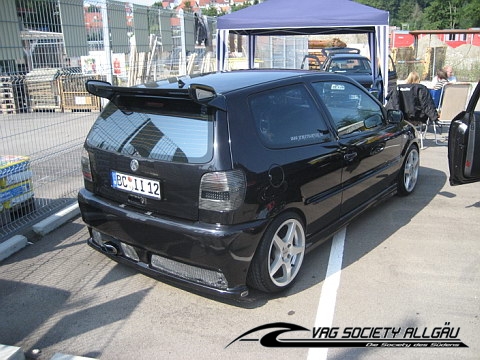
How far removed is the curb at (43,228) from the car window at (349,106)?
10.1 feet

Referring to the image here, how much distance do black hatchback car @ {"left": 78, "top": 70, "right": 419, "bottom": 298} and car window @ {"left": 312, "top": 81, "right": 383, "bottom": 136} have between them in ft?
0.16

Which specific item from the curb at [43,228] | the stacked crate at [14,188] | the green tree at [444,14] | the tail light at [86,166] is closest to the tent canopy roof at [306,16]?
the curb at [43,228]

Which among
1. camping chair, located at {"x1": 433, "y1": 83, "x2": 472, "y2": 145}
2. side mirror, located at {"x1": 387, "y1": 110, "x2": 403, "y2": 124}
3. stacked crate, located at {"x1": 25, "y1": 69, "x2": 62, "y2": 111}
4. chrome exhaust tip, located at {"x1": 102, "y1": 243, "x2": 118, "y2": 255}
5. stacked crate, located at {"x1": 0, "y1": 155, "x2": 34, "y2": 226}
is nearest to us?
chrome exhaust tip, located at {"x1": 102, "y1": 243, "x2": 118, "y2": 255}

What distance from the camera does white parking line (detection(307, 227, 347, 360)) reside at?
2.87 m

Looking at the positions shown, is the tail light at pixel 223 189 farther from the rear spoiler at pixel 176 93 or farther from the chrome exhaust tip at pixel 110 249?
the chrome exhaust tip at pixel 110 249

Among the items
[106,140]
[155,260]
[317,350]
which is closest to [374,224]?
[317,350]

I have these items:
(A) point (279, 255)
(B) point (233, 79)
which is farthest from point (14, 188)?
(A) point (279, 255)

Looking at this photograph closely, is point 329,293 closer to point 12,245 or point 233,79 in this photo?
point 233,79

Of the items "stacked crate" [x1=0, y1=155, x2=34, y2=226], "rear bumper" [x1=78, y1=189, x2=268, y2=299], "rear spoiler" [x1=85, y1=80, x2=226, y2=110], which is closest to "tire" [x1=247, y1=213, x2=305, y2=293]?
"rear bumper" [x1=78, y1=189, x2=268, y2=299]

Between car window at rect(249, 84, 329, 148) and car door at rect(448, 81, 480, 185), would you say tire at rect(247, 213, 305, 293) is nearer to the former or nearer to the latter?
car window at rect(249, 84, 329, 148)

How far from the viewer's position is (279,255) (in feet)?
11.2

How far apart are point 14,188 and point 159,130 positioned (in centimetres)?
223

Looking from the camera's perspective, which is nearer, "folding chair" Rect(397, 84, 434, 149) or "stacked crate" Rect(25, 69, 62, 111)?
"stacked crate" Rect(25, 69, 62, 111)

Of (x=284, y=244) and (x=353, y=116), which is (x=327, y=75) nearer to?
(x=353, y=116)
